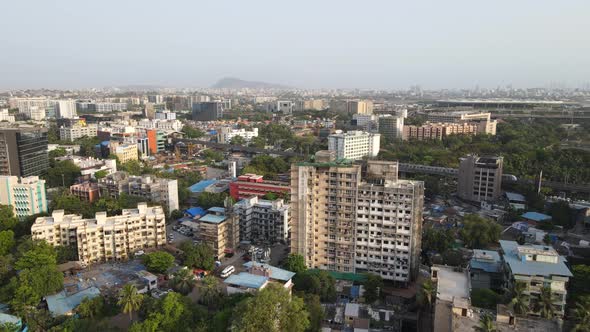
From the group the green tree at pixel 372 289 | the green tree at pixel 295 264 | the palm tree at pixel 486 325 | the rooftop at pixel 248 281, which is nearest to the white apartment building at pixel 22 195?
the rooftop at pixel 248 281

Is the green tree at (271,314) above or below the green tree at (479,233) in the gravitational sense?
above

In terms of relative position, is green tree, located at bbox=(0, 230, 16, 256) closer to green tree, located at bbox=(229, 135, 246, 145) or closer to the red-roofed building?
the red-roofed building

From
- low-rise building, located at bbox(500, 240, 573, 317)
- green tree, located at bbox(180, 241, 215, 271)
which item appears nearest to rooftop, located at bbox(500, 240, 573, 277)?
low-rise building, located at bbox(500, 240, 573, 317)

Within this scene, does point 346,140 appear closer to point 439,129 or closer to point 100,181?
point 439,129

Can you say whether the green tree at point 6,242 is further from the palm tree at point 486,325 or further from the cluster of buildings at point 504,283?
the palm tree at point 486,325

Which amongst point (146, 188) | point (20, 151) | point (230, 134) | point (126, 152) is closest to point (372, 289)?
point (146, 188)
